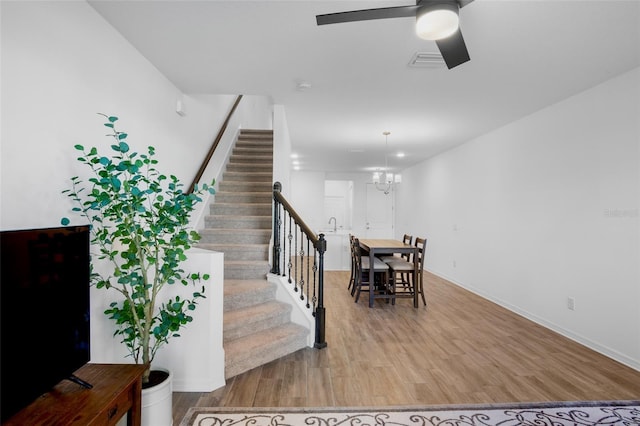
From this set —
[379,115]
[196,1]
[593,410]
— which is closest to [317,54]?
[196,1]

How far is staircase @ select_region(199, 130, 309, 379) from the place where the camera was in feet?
9.61

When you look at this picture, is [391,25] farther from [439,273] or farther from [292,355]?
[439,273]

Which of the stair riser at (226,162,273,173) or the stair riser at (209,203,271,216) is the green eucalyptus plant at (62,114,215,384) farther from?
the stair riser at (226,162,273,173)

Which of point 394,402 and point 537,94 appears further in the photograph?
point 537,94

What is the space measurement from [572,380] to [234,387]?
2.63 metres

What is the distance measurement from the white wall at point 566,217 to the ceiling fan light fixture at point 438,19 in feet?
8.01

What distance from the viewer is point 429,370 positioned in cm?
284

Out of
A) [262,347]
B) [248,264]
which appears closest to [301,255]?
[248,264]

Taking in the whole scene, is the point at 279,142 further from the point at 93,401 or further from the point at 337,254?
the point at 337,254

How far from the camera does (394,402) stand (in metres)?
2.36

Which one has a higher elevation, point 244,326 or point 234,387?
point 244,326

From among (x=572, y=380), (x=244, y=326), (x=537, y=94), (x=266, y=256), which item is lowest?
(x=572, y=380)

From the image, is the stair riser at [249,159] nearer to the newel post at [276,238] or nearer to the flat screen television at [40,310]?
the newel post at [276,238]

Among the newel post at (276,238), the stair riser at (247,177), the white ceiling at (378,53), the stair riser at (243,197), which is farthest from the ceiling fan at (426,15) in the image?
the stair riser at (247,177)
